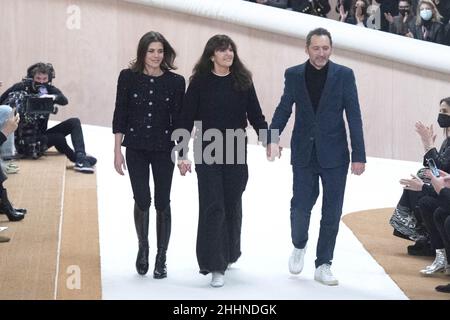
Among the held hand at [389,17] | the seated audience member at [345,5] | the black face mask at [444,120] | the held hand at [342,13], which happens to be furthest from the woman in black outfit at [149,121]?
the seated audience member at [345,5]

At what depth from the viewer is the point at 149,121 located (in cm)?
765

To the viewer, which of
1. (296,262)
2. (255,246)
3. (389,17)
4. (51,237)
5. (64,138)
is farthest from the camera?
(389,17)

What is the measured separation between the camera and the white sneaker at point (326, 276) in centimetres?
765

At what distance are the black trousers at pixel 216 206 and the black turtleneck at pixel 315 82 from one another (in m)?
0.60

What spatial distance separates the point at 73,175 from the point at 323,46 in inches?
164

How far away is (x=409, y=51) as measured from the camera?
12922 mm

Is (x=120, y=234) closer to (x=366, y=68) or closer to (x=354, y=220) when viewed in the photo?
(x=354, y=220)

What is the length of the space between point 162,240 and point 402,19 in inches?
267

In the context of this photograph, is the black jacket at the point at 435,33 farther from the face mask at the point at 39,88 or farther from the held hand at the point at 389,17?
the face mask at the point at 39,88

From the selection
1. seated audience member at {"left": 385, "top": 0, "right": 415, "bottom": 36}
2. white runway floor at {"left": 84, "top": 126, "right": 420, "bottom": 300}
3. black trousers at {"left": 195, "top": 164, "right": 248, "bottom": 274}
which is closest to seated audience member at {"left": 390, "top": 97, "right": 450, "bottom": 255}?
white runway floor at {"left": 84, "top": 126, "right": 420, "bottom": 300}

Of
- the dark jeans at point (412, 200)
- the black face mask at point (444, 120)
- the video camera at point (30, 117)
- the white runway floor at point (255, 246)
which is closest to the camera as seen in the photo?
the white runway floor at point (255, 246)

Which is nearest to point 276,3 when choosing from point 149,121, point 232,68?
point 232,68

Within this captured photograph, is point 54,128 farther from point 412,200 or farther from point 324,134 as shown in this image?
point 324,134
